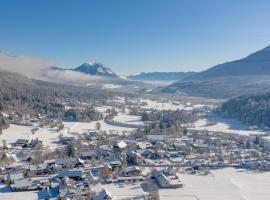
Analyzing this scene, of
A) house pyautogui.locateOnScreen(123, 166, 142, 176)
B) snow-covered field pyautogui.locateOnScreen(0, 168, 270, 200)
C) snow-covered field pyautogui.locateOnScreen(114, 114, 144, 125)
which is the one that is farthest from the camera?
snow-covered field pyautogui.locateOnScreen(114, 114, 144, 125)

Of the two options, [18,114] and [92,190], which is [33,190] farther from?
[18,114]

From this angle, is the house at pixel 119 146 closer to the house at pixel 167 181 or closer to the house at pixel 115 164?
the house at pixel 115 164

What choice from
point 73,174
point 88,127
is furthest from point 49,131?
point 73,174

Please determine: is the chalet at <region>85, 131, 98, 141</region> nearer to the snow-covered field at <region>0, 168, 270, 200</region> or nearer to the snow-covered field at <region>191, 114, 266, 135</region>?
the snow-covered field at <region>191, 114, 266, 135</region>

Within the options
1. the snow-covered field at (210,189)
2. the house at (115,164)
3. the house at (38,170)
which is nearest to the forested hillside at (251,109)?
the snow-covered field at (210,189)

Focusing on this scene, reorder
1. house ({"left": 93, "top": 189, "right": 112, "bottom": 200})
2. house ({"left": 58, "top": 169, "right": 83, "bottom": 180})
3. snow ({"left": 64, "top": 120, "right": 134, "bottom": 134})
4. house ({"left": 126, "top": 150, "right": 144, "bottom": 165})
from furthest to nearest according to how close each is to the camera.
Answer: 1. snow ({"left": 64, "top": 120, "right": 134, "bottom": 134})
2. house ({"left": 126, "top": 150, "right": 144, "bottom": 165})
3. house ({"left": 58, "top": 169, "right": 83, "bottom": 180})
4. house ({"left": 93, "top": 189, "right": 112, "bottom": 200})

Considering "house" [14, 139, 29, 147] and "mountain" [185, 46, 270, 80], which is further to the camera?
"mountain" [185, 46, 270, 80]

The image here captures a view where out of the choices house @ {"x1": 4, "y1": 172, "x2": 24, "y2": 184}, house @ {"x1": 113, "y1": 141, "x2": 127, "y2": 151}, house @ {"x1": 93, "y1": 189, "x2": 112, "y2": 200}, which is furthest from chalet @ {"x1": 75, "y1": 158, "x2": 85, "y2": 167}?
house @ {"x1": 93, "y1": 189, "x2": 112, "y2": 200}
